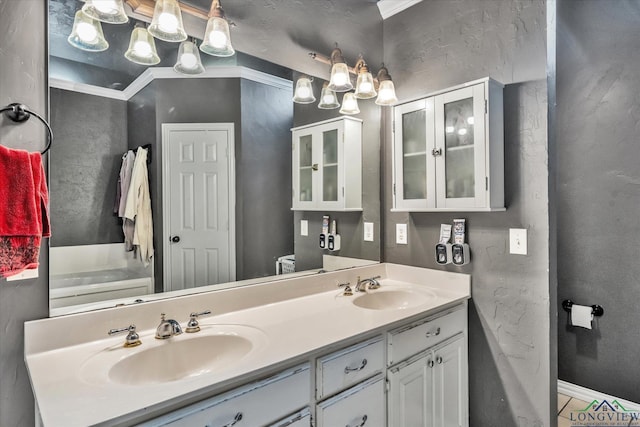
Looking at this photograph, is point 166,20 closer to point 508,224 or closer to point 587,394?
point 508,224

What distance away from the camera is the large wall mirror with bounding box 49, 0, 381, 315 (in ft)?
4.16

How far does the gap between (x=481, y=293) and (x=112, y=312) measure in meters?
1.70

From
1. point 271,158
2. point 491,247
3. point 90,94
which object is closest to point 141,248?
point 90,94

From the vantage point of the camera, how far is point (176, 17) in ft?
4.38

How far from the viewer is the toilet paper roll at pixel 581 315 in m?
2.23

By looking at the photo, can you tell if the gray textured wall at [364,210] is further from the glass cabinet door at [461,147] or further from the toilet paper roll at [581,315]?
the toilet paper roll at [581,315]

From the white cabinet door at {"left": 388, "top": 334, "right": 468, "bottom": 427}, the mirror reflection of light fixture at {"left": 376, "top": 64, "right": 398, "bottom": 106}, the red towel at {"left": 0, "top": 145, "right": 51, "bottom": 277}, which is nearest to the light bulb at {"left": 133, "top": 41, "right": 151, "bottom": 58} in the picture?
the red towel at {"left": 0, "top": 145, "right": 51, "bottom": 277}

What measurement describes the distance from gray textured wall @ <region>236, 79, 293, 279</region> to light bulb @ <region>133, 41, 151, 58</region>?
1.35ft

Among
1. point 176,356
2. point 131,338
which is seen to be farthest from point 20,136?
point 176,356

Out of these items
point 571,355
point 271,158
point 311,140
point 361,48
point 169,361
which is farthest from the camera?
point 571,355

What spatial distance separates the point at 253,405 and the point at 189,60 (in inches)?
52.7

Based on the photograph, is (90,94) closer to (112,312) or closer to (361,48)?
(112,312)

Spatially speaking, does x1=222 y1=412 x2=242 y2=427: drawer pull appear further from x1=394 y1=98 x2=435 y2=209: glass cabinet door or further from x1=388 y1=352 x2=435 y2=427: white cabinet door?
x1=394 y1=98 x2=435 y2=209: glass cabinet door

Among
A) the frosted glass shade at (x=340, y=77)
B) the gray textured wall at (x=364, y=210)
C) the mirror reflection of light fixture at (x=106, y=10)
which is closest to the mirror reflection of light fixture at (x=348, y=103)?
the gray textured wall at (x=364, y=210)
